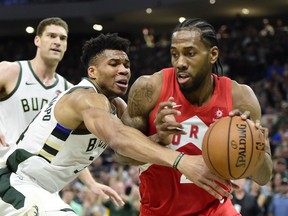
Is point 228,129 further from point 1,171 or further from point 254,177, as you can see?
point 1,171

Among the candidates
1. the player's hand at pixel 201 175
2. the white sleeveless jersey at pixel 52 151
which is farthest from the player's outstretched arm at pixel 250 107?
the white sleeveless jersey at pixel 52 151

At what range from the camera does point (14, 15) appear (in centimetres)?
2403

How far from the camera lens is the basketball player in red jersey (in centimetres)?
405

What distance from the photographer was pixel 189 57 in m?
4.00

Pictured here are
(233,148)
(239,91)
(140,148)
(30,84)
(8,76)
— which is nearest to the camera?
(233,148)

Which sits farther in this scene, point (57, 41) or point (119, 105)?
point (57, 41)

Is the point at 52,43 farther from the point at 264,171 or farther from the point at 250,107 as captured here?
the point at 264,171

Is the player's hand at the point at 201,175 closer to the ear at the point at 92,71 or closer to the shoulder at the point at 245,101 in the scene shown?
the shoulder at the point at 245,101

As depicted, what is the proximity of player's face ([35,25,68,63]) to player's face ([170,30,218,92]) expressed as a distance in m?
2.22

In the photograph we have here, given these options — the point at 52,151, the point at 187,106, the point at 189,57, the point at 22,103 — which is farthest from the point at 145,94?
the point at 22,103

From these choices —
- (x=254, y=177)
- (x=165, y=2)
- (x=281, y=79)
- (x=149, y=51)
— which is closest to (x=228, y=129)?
(x=254, y=177)

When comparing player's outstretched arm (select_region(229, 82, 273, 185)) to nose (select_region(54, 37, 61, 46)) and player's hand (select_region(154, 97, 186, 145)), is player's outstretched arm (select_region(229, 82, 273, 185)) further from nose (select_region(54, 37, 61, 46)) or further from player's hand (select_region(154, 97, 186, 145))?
nose (select_region(54, 37, 61, 46))

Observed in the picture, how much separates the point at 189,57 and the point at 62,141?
3.50ft

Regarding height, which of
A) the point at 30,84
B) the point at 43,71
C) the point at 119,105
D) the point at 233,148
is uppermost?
the point at 43,71
